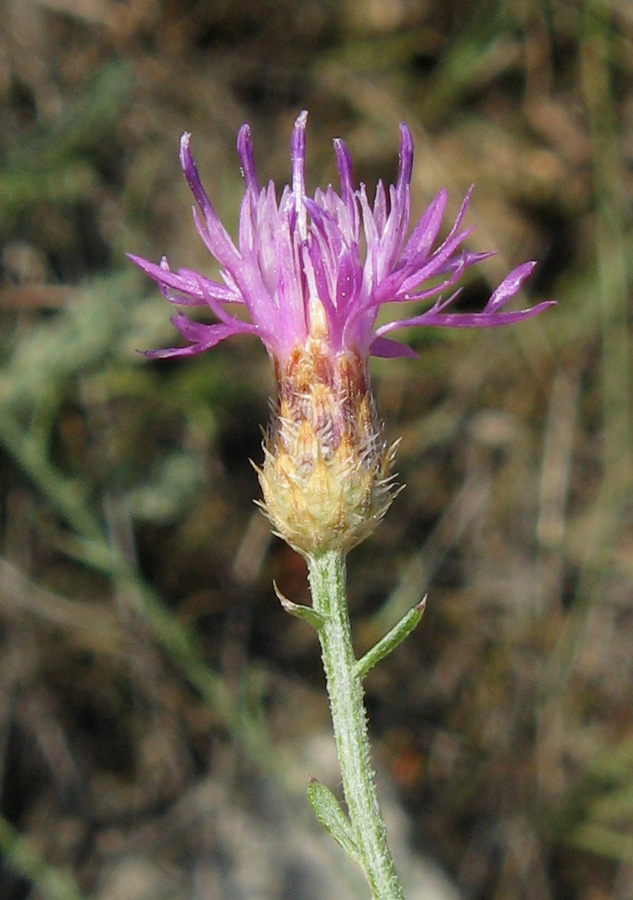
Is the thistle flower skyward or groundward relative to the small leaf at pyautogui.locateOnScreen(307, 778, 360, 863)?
skyward

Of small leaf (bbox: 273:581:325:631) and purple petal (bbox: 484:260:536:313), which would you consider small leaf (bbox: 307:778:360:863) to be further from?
purple petal (bbox: 484:260:536:313)

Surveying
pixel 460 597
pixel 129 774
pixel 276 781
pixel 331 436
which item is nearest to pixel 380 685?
pixel 460 597

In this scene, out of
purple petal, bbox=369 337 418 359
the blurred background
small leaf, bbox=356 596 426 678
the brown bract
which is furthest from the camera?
the blurred background

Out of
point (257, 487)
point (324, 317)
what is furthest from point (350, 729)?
point (257, 487)

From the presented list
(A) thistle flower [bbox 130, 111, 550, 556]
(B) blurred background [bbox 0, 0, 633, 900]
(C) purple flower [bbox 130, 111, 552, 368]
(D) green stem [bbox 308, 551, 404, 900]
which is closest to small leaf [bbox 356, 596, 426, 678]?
(D) green stem [bbox 308, 551, 404, 900]

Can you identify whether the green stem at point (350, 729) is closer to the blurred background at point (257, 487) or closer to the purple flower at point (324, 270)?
the purple flower at point (324, 270)

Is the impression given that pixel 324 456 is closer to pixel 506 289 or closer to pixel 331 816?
pixel 506 289
